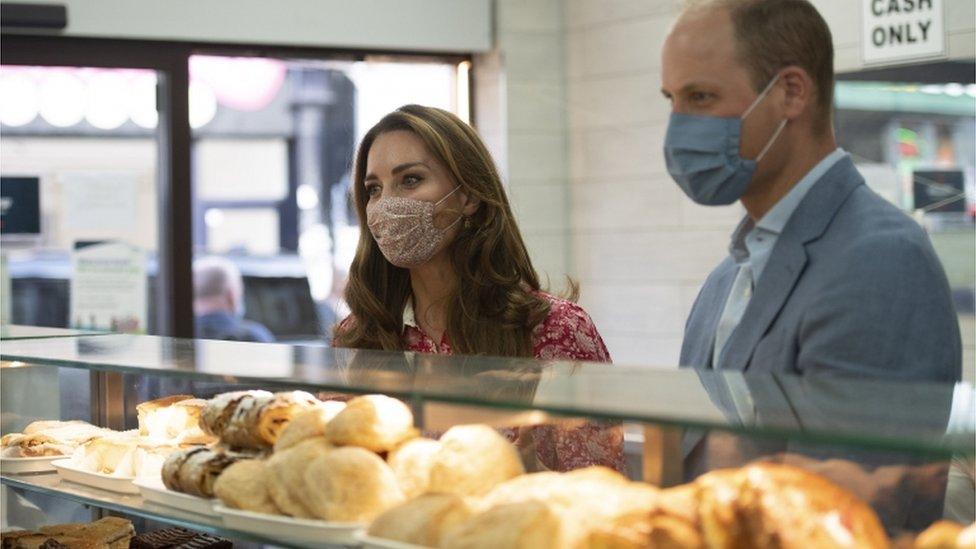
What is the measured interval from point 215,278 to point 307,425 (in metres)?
4.68

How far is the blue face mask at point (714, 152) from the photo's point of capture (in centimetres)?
222

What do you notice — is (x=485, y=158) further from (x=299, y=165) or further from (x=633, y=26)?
(x=299, y=165)

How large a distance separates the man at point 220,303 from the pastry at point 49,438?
373 centimetres

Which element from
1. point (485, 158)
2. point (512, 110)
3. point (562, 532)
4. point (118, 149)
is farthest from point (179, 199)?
point (562, 532)

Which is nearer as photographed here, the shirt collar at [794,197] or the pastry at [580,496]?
the pastry at [580,496]

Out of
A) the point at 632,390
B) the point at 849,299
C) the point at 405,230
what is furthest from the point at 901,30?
the point at 632,390

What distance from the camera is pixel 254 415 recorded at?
1964 mm

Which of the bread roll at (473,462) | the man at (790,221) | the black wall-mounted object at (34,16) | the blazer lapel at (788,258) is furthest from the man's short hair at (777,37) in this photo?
the black wall-mounted object at (34,16)

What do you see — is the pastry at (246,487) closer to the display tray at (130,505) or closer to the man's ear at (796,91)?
the display tray at (130,505)

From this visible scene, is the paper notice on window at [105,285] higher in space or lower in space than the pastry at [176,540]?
higher

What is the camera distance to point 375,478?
1712 millimetres

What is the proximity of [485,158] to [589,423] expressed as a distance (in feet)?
5.33

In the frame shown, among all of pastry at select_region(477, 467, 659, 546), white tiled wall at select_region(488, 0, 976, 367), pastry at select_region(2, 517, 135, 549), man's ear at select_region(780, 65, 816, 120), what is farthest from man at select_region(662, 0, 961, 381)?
white tiled wall at select_region(488, 0, 976, 367)

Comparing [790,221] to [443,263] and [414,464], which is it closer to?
[414,464]
